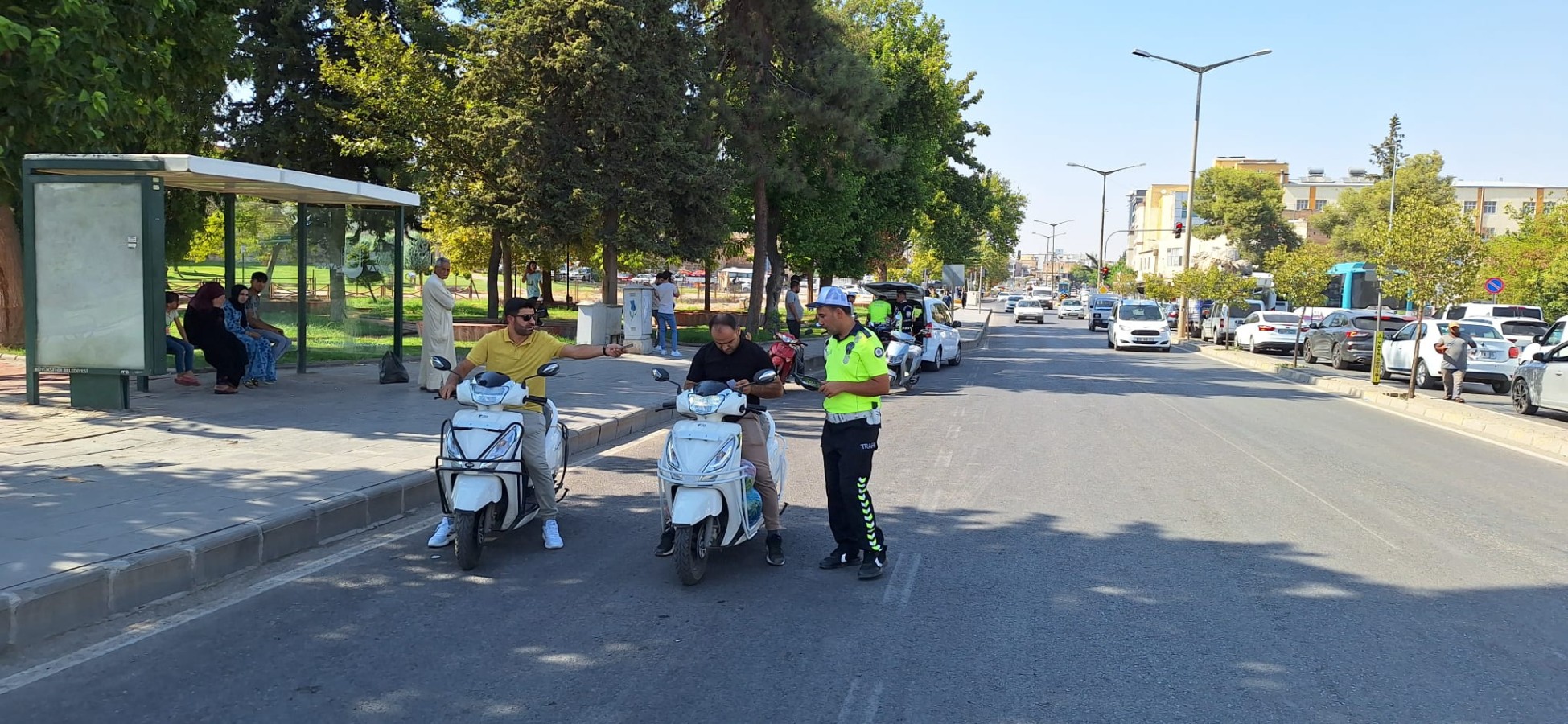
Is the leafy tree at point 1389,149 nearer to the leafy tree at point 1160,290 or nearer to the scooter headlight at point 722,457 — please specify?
the leafy tree at point 1160,290

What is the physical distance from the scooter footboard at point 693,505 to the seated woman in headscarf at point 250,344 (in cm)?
938

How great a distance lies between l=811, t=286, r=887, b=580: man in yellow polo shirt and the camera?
239 inches

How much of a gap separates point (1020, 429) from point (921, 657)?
28.0 feet

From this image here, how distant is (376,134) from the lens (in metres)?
25.5

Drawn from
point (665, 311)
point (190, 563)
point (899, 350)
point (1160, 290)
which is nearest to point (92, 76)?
point (190, 563)

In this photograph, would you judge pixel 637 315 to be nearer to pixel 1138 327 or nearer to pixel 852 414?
pixel 1138 327

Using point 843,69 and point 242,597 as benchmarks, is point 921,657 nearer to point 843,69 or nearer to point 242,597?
point 242,597

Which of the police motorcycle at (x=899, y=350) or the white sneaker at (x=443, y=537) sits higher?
the police motorcycle at (x=899, y=350)

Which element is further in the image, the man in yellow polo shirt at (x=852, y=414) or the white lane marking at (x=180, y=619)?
the man in yellow polo shirt at (x=852, y=414)

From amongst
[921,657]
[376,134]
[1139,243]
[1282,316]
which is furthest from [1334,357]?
[1139,243]

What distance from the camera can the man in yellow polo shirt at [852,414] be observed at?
6070mm

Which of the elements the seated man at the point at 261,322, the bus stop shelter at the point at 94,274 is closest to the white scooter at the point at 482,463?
the bus stop shelter at the point at 94,274

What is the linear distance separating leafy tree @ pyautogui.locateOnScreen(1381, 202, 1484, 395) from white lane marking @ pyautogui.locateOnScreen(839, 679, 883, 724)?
17.6 meters

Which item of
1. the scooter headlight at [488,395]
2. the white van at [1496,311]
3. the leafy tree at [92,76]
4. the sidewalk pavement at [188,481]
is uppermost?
the leafy tree at [92,76]
